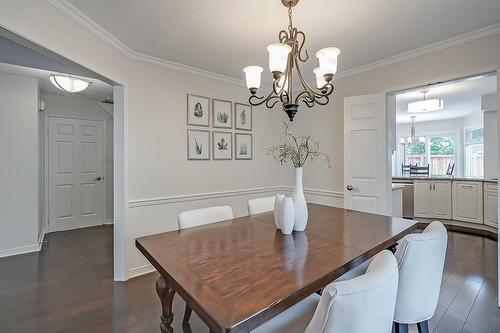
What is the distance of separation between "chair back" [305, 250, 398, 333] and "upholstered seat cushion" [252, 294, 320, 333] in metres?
0.36

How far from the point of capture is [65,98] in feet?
14.6

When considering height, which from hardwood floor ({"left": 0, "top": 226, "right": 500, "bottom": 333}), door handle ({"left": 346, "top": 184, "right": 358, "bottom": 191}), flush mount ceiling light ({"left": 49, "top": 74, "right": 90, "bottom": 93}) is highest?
flush mount ceiling light ({"left": 49, "top": 74, "right": 90, "bottom": 93})

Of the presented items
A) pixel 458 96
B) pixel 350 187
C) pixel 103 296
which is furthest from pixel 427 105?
pixel 103 296

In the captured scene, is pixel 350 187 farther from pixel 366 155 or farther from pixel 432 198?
pixel 432 198

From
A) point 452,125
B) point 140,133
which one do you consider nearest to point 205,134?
point 140,133

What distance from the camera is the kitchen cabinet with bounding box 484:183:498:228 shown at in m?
3.83

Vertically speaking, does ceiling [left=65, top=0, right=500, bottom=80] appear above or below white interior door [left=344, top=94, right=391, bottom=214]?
above

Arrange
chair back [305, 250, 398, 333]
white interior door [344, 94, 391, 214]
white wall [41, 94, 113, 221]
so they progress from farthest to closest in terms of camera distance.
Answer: white wall [41, 94, 113, 221]
white interior door [344, 94, 391, 214]
chair back [305, 250, 398, 333]

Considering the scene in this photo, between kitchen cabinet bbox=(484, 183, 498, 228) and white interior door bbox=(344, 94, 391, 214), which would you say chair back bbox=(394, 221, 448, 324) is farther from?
kitchen cabinet bbox=(484, 183, 498, 228)

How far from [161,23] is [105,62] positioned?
2.21ft

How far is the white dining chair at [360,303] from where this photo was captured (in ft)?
2.52

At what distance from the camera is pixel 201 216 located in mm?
2002

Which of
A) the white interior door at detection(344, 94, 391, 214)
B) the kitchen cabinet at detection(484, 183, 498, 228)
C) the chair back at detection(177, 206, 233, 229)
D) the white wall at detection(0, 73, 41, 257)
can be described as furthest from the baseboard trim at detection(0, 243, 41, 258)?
the kitchen cabinet at detection(484, 183, 498, 228)

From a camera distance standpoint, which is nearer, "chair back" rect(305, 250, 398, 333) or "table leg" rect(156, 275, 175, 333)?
"chair back" rect(305, 250, 398, 333)
